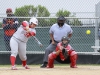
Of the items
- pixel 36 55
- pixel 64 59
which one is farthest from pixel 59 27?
pixel 36 55

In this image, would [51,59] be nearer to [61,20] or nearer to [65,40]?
[65,40]

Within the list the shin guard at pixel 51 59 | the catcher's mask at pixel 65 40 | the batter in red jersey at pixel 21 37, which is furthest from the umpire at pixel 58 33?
the batter in red jersey at pixel 21 37

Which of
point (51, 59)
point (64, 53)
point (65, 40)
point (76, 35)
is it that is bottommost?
point (51, 59)

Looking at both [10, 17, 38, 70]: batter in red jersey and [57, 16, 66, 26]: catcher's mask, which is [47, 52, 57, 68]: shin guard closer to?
[10, 17, 38, 70]: batter in red jersey

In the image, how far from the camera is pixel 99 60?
45.4ft

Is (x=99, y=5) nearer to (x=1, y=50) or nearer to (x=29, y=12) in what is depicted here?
(x=29, y=12)

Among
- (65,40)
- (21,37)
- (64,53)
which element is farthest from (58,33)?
(21,37)

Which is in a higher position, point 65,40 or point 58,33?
point 58,33

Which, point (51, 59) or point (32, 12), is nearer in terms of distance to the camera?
point (51, 59)

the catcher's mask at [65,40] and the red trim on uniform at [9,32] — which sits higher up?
the red trim on uniform at [9,32]

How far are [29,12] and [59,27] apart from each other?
263 cm

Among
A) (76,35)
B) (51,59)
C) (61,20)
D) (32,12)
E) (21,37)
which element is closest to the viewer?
(21,37)

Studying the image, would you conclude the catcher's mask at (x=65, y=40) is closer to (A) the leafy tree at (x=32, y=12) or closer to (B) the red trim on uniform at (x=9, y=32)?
(B) the red trim on uniform at (x=9, y=32)

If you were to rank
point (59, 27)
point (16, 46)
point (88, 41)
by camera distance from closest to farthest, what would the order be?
point (16, 46) → point (59, 27) → point (88, 41)
